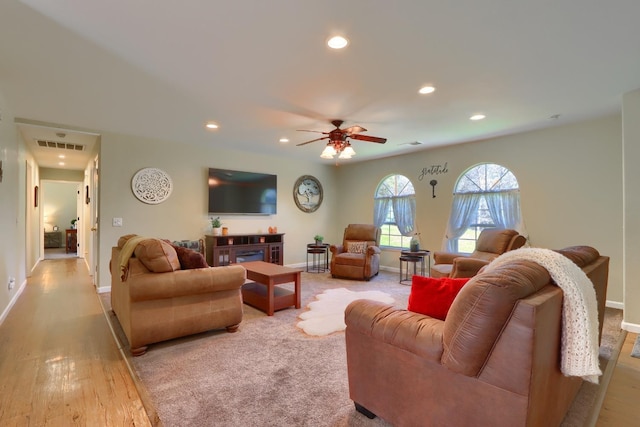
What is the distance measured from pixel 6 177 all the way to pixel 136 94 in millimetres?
1885

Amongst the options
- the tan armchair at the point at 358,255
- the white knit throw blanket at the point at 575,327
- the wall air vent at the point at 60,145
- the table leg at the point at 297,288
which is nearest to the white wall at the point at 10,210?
the wall air vent at the point at 60,145

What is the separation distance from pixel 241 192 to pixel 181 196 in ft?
3.60

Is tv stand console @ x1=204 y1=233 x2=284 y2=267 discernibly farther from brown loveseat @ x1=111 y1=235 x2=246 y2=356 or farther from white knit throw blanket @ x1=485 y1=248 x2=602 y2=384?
white knit throw blanket @ x1=485 y1=248 x2=602 y2=384

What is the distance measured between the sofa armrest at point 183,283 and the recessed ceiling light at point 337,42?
2.16 m

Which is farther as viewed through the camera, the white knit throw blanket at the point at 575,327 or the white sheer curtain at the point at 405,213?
the white sheer curtain at the point at 405,213

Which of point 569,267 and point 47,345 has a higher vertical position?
point 569,267

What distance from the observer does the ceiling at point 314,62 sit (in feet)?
6.37

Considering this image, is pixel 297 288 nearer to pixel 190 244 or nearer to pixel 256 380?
pixel 256 380

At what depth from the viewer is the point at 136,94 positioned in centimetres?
324

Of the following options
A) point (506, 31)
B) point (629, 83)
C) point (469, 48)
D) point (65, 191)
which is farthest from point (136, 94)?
point (65, 191)

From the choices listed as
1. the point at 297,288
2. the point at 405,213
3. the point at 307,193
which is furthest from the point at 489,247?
the point at 307,193

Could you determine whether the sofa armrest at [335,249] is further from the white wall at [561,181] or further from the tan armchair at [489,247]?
the tan armchair at [489,247]

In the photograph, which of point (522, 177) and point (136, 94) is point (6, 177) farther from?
point (522, 177)

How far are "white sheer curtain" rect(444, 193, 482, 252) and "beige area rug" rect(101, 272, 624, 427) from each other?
235 cm
